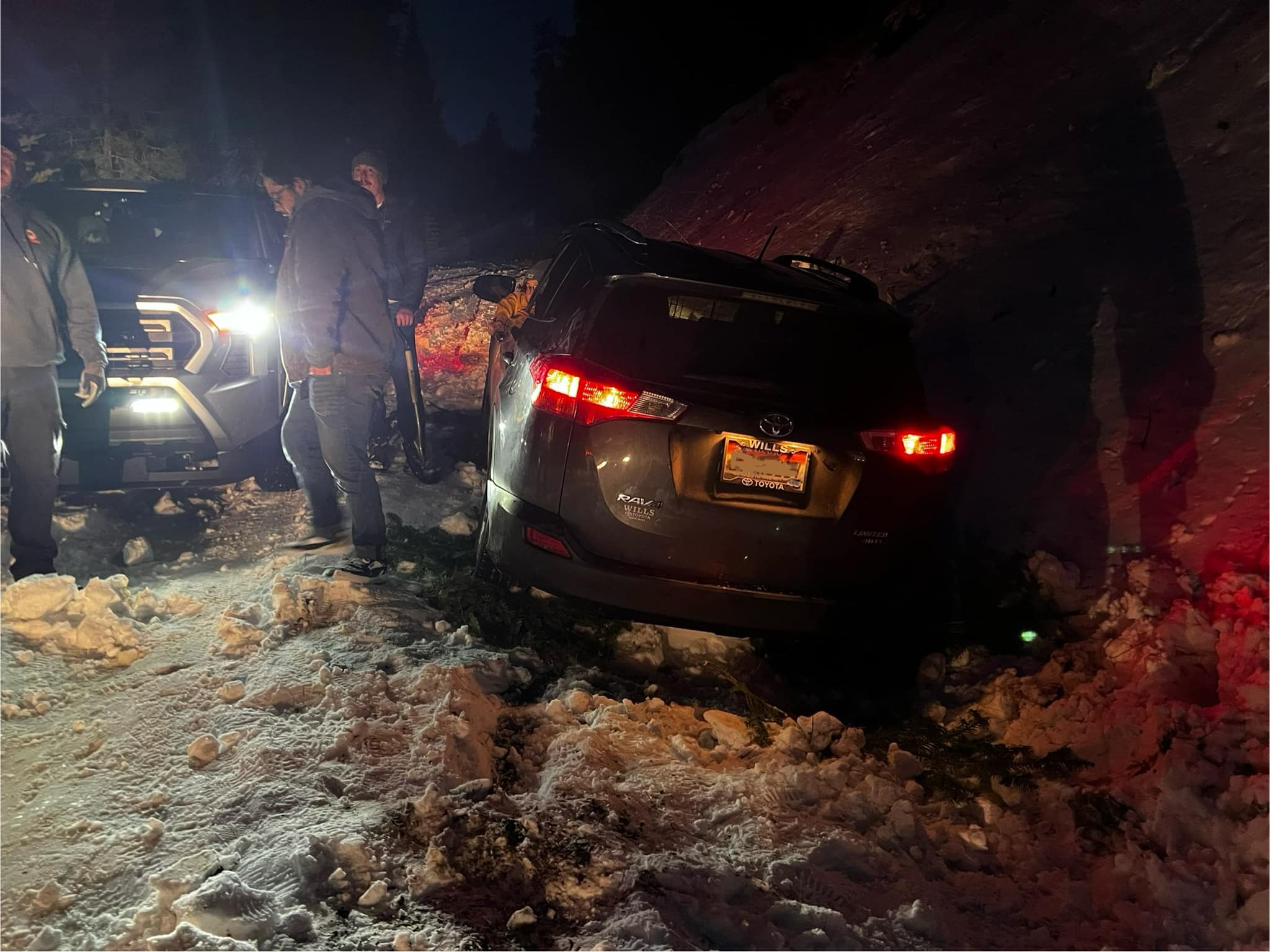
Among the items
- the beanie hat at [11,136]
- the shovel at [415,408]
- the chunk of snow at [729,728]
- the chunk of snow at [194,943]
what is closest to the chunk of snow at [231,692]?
the chunk of snow at [194,943]

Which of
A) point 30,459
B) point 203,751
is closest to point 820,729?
point 203,751

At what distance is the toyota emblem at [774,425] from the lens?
3.15 metres

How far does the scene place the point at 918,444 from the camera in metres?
3.40

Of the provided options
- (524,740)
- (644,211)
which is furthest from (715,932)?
(644,211)

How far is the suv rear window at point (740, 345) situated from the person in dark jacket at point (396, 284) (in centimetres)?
226

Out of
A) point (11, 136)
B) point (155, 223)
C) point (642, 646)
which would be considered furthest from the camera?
point (11, 136)

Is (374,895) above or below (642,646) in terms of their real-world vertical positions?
below

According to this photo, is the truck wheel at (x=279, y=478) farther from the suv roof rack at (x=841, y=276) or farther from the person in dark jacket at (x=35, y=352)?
the suv roof rack at (x=841, y=276)

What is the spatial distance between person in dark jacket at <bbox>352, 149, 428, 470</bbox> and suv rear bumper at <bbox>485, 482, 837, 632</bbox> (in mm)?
2199

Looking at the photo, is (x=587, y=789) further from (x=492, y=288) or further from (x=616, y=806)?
(x=492, y=288)

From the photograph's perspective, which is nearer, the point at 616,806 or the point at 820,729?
the point at 616,806

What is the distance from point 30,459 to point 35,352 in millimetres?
594

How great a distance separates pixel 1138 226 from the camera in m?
7.08

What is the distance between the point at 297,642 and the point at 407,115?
4343 cm
